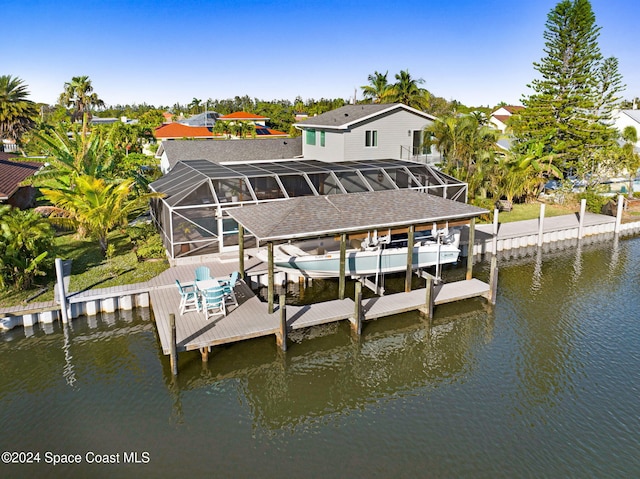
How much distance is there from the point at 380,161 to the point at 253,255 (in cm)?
1155

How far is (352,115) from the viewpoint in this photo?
31234mm

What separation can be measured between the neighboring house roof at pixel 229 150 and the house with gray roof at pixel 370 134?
235cm

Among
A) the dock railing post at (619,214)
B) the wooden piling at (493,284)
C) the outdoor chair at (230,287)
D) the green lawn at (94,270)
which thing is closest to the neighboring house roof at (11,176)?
the green lawn at (94,270)

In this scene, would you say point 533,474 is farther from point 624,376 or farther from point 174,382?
point 174,382

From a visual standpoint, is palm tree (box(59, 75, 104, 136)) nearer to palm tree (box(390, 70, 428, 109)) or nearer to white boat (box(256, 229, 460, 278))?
palm tree (box(390, 70, 428, 109))

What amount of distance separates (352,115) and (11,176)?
20524 mm

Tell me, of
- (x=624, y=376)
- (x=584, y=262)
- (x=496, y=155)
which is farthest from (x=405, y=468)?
(x=496, y=155)

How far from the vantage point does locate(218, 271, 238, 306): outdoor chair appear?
1609cm

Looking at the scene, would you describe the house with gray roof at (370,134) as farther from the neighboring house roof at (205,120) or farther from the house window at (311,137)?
the neighboring house roof at (205,120)

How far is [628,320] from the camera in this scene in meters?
17.6

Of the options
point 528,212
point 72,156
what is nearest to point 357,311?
point 72,156

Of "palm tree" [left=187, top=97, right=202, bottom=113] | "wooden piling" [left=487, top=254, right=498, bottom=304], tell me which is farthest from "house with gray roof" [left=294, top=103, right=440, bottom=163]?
"palm tree" [left=187, top=97, right=202, bottom=113]

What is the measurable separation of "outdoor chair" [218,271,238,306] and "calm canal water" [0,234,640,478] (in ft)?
6.32

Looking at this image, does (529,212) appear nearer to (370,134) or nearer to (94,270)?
(370,134)
